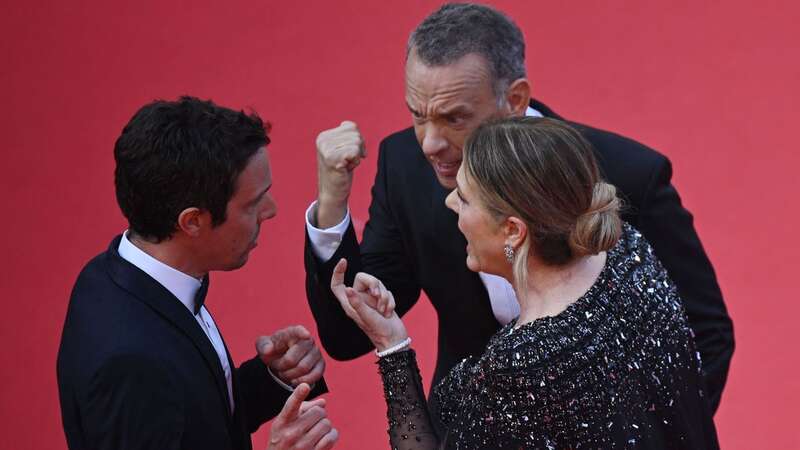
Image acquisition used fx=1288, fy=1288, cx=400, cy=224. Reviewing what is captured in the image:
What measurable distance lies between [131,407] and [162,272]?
0.26 meters

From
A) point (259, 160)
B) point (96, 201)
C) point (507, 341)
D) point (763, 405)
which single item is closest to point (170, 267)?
point (259, 160)

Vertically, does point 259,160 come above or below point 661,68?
below

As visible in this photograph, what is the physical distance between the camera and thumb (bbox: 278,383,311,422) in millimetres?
1778

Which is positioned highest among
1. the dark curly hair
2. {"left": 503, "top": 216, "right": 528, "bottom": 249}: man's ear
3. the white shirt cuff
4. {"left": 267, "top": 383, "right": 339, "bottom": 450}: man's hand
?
the dark curly hair

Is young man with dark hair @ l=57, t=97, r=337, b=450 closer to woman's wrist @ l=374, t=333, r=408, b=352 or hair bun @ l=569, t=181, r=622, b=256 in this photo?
woman's wrist @ l=374, t=333, r=408, b=352

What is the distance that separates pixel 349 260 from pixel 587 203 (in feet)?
1.72

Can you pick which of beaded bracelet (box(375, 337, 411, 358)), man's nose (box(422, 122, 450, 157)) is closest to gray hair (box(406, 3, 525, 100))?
man's nose (box(422, 122, 450, 157))

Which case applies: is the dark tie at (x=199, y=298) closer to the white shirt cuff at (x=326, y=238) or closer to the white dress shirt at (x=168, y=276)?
the white dress shirt at (x=168, y=276)

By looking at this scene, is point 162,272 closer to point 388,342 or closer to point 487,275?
A: point 388,342

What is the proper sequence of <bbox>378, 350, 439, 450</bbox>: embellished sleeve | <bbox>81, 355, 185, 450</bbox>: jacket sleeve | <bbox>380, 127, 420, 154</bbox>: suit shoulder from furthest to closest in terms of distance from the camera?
<bbox>380, 127, 420, 154</bbox>: suit shoulder
<bbox>378, 350, 439, 450</bbox>: embellished sleeve
<bbox>81, 355, 185, 450</bbox>: jacket sleeve

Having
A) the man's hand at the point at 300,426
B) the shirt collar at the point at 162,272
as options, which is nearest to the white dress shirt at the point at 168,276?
the shirt collar at the point at 162,272

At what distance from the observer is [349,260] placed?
214 cm

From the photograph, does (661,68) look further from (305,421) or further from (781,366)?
(305,421)

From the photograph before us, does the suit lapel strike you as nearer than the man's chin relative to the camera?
Yes
